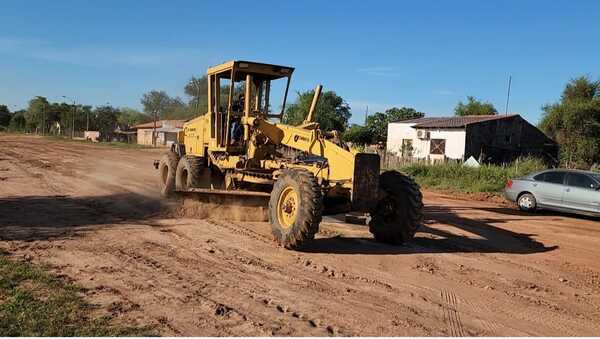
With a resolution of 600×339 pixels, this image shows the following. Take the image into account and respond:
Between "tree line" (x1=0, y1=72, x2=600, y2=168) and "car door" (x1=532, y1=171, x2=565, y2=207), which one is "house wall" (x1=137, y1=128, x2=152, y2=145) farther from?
"car door" (x1=532, y1=171, x2=565, y2=207)

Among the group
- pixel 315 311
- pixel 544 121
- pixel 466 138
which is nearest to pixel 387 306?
pixel 315 311

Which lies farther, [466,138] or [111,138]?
[111,138]

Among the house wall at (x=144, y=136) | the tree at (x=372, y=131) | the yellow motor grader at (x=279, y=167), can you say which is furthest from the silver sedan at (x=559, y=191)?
the house wall at (x=144, y=136)

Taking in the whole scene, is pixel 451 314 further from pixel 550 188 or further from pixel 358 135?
pixel 358 135

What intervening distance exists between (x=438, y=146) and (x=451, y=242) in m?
27.2

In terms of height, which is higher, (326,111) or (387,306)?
(326,111)

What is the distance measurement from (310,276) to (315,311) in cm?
132

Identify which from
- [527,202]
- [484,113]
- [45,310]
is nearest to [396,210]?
[45,310]

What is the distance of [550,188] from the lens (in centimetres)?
1495

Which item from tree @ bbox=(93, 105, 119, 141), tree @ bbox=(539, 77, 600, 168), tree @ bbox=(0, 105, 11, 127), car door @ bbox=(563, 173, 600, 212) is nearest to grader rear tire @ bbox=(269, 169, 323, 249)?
car door @ bbox=(563, 173, 600, 212)

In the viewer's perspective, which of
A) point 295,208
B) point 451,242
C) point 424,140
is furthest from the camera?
point 424,140

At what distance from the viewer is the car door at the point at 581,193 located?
13938 millimetres

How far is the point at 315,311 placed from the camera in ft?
17.0

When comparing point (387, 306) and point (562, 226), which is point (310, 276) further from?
point (562, 226)
